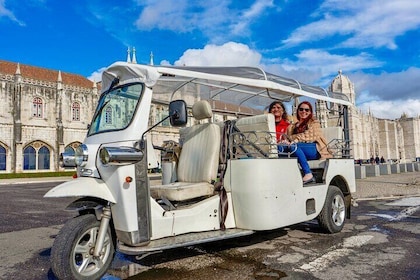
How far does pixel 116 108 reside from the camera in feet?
14.1

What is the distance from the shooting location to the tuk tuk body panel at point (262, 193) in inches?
181

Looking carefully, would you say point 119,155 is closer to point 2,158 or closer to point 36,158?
point 2,158

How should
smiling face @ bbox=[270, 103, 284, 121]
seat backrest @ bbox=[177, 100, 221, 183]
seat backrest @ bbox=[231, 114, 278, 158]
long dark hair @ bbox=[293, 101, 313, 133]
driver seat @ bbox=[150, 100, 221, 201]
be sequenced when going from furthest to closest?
smiling face @ bbox=[270, 103, 284, 121] < long dark hair @ bbox=[293, 101, 313, 133] < seat backrest @ bbox=[231, 114, 278, 158] < seat backrest @ bbox=[177, 100, 221, 183] < driver seat @ bbox=[150, 100, 221, 201]

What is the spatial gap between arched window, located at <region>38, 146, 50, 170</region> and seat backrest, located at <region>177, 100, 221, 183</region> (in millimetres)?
40066

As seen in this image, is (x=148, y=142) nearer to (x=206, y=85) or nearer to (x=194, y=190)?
(x=194, y=190)

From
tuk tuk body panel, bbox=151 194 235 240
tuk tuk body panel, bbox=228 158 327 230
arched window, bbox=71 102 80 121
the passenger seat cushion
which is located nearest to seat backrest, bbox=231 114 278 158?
tuk tuk body panel, bbox=228 158 327 230

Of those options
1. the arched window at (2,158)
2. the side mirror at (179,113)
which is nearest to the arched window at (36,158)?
the arched window at (2,158)

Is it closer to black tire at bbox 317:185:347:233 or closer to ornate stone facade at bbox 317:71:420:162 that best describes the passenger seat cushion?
black tire at bbox 317:185:347:233

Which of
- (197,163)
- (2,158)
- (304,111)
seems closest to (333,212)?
(304,111)

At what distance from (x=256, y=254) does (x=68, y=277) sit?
8.44ft

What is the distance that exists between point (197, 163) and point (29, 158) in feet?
133

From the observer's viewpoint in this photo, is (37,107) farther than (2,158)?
Yes

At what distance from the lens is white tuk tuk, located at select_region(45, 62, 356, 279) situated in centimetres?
362

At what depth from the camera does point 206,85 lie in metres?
5.75
